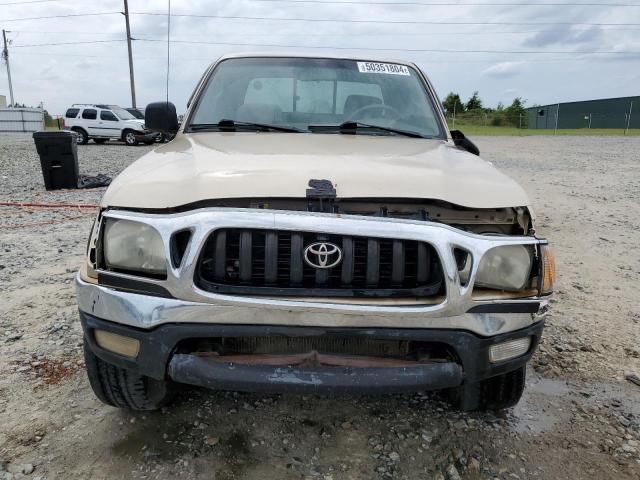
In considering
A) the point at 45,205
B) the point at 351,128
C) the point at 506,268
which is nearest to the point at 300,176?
the point at 506,268

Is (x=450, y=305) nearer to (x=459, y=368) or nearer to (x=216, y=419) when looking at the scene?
(x=459, y=368)

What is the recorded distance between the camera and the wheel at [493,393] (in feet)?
7.96

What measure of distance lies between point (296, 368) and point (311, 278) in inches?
13.4

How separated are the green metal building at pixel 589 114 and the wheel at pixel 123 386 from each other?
161ft

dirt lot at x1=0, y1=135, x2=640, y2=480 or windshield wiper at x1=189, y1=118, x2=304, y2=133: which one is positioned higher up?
windshield wiper at x1=189, y1=118, x2=304, y2=133

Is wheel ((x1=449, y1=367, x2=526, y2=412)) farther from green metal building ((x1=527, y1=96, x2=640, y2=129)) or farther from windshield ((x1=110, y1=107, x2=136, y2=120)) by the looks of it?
green metal building ((x1=527, y1=96, x2=640, y2=129))

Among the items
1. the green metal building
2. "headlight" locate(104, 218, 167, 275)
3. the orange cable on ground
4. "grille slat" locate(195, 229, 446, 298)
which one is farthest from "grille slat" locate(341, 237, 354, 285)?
the green metal building

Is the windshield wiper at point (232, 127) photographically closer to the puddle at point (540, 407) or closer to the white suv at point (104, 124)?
the puddle at point (540, 407)

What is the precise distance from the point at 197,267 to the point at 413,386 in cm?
90

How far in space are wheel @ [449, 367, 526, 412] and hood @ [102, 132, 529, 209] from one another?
2.78 ft

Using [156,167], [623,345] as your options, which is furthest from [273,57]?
[623,345]

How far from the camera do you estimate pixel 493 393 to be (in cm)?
248

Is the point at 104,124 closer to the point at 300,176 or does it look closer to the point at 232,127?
the point at 232,127

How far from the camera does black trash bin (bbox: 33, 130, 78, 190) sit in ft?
30.8
